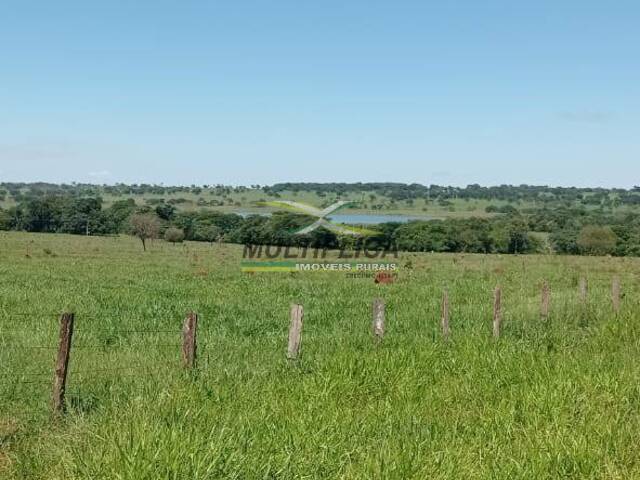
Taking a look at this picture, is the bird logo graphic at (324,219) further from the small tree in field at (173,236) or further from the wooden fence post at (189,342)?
the wooden fence post at (189,342)

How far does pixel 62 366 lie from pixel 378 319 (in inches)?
239

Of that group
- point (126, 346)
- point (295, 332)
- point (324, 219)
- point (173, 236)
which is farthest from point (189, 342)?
point (173, 236)

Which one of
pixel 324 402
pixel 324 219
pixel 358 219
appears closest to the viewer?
pixel 324 402

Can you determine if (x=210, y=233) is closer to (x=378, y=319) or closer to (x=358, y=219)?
(x=358, y=219)

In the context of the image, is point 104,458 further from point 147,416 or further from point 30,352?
point 30,352

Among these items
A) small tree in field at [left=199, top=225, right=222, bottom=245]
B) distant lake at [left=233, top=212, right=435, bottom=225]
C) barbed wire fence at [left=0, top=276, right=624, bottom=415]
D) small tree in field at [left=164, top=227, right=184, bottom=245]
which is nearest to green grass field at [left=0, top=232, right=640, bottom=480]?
barbed wire fence at [left=0, top=276, right=624, bottom=415]

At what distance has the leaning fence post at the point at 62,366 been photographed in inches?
315

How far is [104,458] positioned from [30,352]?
23.4 ft

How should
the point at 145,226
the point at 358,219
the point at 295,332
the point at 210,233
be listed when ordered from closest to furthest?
the point at 295,332 → the point at 145,226 → the point at 358,219 → the point at 210,233

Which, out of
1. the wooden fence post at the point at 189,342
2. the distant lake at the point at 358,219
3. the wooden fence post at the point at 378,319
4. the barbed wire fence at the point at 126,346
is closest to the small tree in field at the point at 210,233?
the distant lake at the point at 358,219

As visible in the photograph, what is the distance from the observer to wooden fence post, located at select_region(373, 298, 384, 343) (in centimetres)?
1239

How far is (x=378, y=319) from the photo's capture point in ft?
40.8

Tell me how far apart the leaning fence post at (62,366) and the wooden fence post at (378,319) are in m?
5.90

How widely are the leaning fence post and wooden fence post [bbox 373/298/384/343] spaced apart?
590cm
